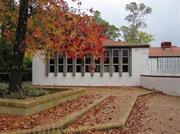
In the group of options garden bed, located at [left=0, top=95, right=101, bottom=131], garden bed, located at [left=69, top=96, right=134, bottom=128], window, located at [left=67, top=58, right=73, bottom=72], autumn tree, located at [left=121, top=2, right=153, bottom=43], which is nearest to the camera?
garden bed, located at [left=0, top=95, right=101, bottom=131]

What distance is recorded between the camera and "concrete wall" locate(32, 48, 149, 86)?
28.4 meters

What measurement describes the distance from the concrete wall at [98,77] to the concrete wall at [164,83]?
3.77ft

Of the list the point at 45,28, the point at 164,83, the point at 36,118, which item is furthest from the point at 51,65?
the point at 36,118

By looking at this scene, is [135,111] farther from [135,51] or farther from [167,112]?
[135,51]

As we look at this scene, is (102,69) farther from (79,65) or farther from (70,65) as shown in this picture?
(70,65)

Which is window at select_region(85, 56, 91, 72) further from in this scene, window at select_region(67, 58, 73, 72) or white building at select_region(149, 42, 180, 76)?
white building at select_region(149, 42, 180, 76)

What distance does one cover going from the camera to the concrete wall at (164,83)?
76.3ft

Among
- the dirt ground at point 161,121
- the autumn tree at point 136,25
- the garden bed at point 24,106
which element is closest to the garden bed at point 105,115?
the dirt ground at point 161,121

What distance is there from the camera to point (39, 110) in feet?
41.9

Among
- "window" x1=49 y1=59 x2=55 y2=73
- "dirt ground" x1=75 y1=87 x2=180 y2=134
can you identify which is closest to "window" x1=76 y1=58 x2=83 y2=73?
"window" x1=49 y1=59 x2=55 y2=73

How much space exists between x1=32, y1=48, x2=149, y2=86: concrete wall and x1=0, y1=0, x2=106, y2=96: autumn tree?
8050 millimetres

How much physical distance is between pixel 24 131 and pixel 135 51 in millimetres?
19831

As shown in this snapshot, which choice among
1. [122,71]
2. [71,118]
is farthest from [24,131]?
[122,71]

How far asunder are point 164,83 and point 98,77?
5.85 metres
